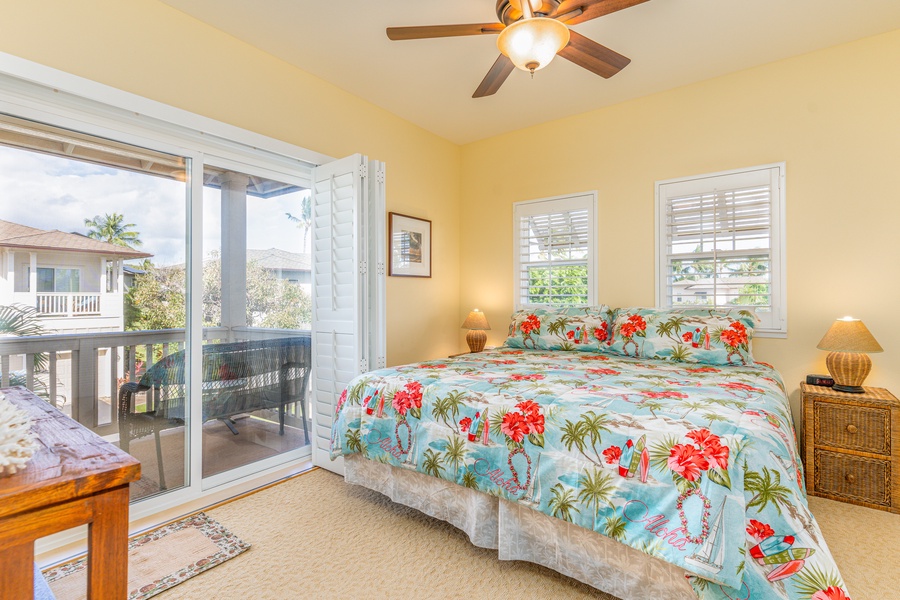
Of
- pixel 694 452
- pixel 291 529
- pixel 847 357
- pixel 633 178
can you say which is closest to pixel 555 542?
pixel 694 452

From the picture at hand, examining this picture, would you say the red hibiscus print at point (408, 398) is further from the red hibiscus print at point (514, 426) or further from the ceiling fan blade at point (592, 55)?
the ceiling fan blade at point (592, 55)

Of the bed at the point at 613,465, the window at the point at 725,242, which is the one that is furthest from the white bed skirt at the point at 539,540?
the window at the point at 725,242

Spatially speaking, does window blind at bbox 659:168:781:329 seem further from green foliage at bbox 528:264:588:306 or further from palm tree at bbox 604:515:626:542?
palm tree at bbox 604:515:626:542

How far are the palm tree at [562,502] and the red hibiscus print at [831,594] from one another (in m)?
0.68

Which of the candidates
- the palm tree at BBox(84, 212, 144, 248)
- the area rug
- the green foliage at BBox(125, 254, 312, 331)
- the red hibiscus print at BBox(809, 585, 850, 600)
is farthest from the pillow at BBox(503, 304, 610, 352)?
the palm tree at BBox(84, 212, 144, 248)

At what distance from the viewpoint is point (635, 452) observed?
148cm

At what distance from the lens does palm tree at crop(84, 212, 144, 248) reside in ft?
7.03

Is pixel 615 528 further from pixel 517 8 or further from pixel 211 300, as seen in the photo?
pixel 211 300

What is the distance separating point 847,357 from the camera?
2.56 meters

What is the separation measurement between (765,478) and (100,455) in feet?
5.86

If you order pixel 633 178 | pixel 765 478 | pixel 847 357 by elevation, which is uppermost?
pixel 633 178

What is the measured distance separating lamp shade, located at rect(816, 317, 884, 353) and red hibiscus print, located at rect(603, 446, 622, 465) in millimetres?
1973

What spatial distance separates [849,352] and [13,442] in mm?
3650

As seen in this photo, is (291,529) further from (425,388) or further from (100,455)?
(100,455)
